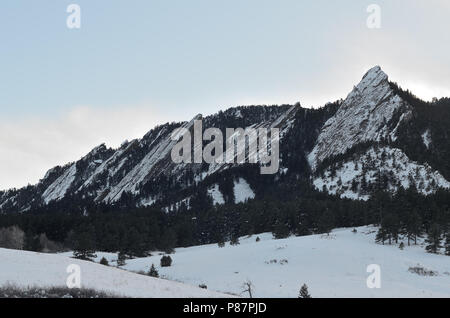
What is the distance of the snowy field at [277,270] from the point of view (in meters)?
29.2

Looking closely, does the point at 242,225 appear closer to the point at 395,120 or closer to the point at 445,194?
the point at 445,194

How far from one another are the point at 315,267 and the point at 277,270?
203 inches

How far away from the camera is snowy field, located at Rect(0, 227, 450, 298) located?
2915 centimetres

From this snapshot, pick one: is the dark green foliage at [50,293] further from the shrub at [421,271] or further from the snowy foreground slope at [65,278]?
the shrub at [421,271]

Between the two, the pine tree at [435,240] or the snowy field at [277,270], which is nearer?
the snowy field at [277,270]

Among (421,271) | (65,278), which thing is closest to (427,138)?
(421,271)

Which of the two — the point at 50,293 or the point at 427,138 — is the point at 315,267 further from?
the point at 427,138

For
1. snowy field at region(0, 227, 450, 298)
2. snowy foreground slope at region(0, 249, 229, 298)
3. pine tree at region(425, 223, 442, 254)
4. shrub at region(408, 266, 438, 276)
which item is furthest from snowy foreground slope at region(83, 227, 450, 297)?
snowy foreground slope at region(0, 249, 229, 298)

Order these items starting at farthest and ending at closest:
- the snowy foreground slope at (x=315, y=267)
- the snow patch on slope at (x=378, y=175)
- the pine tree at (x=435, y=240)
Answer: the snow patch on slope at (x=378, y=175) < the pine tree at (x=435, y=240) < the snowy foreground slope at (x=315, y=267)

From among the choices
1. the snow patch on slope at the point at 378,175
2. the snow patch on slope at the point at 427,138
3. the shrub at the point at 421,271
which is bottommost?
the shrub at the point at 421,271

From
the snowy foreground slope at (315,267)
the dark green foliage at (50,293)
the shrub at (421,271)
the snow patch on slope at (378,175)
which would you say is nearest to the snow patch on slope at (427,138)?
the snow patch on slope at (378,175)

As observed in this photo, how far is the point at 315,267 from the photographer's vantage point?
203ft

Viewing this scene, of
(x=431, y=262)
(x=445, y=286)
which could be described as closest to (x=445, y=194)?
(x=431, y=262)
